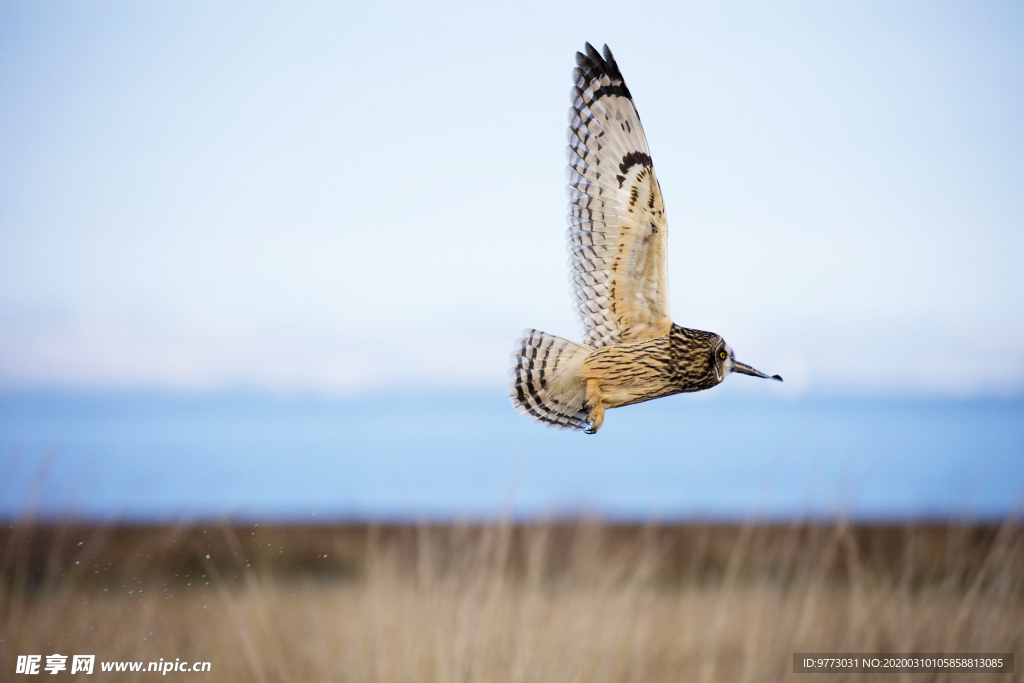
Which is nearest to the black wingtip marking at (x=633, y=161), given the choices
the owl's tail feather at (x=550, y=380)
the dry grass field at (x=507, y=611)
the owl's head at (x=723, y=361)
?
the owl's tail feather at (x=550, y=380)

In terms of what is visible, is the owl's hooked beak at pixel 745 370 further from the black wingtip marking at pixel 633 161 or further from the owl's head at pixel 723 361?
the black wingtip marking at pixel 633 161

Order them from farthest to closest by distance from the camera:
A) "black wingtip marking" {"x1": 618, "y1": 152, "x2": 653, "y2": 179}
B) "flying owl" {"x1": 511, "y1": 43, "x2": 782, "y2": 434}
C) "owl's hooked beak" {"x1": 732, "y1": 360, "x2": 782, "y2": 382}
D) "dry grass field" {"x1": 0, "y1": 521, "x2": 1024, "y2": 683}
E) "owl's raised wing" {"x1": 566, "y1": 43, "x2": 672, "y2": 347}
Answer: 1. "dry grass field" {"x1": 0, "y1": 521, "x2": 1024, "y2": 683}
2. "black wingtip marking" {"x1": 618, "y1": 152, "x2": 653, "y2": 179}
3. "owl's raised wing" {"x1": 566, "y1": 43, "x2": 672, "y2": 347}
4. "flying owl" {"x1": 511, "y1": 43, "x2": 782, "y2": 434}
5. "owl's hooked beak" {"x1": 732, "y1": 360, "x2": 782, "y2": 382}

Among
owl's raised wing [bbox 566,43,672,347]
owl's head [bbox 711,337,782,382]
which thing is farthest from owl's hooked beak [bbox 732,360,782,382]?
owl's raised wing [bbox 566,43,672,347]

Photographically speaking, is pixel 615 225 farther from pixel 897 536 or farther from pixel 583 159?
pixel 897 536

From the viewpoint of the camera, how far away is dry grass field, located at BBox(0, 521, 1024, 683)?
2287 millimetres

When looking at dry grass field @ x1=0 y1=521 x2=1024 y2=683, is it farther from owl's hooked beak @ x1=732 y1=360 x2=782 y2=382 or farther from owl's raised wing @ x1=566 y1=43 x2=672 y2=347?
owl's hooked beak @ x1=732 y1=360 x2=782 y2=382

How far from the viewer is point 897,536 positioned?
386 cm

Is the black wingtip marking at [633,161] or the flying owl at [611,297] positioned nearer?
the flying owl at [611,297]

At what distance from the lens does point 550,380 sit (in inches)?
37.4

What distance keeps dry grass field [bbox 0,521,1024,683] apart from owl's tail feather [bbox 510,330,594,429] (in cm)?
108

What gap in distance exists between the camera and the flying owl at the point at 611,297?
854 mm

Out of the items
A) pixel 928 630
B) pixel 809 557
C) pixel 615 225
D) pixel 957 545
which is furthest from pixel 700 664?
pixel 615 225

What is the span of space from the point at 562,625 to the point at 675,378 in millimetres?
1734

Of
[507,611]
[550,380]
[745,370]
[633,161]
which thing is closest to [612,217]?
[633,161]
